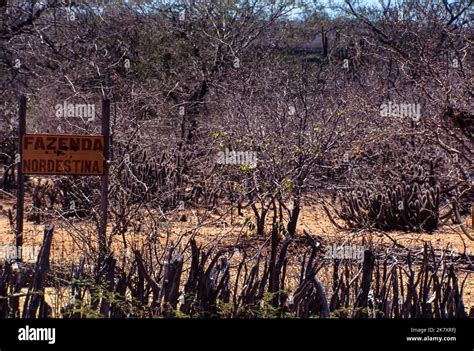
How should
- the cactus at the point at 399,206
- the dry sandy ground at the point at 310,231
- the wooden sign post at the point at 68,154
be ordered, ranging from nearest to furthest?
the wooden sign post at the point at 68,154 < the dry sandy ground at the point at 310,231 < the cactus at the point at 399,206

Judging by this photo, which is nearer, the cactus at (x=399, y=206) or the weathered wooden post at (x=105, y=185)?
the weathered wooden post at (x=105, y=185)

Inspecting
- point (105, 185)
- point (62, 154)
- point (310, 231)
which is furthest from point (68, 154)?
point (310, 231)

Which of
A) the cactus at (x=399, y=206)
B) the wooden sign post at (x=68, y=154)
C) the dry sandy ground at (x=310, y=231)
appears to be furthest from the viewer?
the cactus at (x=399, y=206)

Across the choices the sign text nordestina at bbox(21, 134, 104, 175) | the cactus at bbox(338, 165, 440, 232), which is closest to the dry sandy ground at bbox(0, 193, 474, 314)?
the cactus at bbox(338, 165, 440, 232)

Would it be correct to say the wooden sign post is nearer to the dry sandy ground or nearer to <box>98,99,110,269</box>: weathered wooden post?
<box>98,99,110,269</box>: weathered wooden post

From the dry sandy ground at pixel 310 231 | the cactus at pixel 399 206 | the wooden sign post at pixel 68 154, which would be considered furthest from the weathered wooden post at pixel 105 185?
the cactus at pixel 399 206

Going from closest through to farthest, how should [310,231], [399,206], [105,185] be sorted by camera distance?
[105,185]
[399,206]
[310,231]

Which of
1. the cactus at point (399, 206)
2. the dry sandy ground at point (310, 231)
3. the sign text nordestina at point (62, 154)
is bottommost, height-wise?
the dry sandy ground at point (310, 231)

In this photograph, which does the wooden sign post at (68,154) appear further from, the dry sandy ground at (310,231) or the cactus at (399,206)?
the cactus at (399,206)

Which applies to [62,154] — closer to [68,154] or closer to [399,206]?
[68,154]

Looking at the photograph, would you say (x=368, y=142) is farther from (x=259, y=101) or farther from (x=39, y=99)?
(x=39, y=99)

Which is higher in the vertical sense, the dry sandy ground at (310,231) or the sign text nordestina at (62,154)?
the sign text nordestina at (62,154)

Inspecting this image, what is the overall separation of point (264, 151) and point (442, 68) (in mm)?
2359

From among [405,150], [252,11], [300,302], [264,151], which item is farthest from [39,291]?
[252,11]
